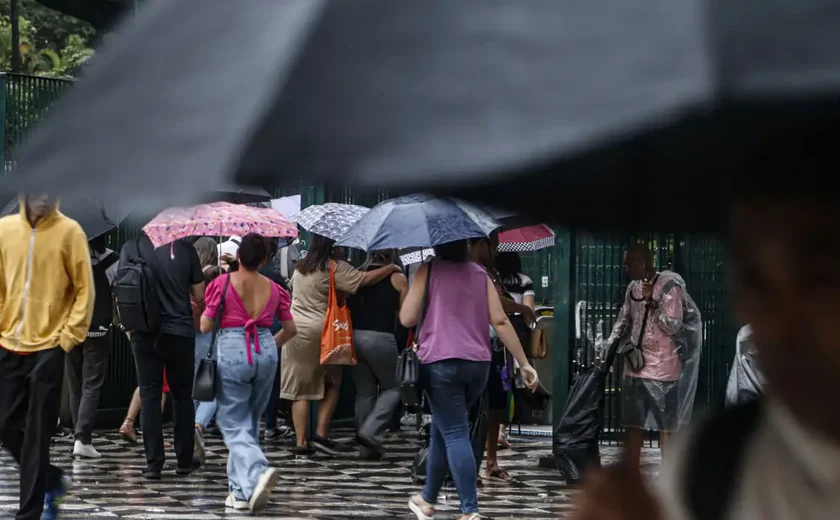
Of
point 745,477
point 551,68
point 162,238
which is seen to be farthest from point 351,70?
point 162,238

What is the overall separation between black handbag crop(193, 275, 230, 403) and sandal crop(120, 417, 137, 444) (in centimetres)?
395

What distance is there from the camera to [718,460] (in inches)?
66.4

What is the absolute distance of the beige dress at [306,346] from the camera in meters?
12.6

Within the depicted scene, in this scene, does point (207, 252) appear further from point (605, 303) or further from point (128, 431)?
point (605, 303)

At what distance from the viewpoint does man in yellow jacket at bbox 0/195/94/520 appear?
311 inches

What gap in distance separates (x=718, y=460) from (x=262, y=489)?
8063 millimetres

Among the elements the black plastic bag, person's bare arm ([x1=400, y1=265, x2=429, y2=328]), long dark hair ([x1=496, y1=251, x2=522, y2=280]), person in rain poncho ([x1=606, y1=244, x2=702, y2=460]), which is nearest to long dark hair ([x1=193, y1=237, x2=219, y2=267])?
long dark hair ([x1=496, y1=251, x2=522, y2=280])

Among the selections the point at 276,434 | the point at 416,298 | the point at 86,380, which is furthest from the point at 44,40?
the point at 416,298

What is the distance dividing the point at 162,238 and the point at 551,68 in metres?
9.74

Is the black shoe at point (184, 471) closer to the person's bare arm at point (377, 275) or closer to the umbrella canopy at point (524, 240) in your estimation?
the person's bare arm at point (377, 275)

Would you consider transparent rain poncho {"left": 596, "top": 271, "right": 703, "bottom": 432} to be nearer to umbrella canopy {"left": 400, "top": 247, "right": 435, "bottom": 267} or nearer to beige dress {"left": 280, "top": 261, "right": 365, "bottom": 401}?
beige dress {"left": 280, "top": 261, "right": 365, "bottom": 401}

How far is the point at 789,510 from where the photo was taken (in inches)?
61.4

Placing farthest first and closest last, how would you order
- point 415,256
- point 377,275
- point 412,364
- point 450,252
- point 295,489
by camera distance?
point 415,256, point 377,275, point 295,489, point 412,364, point 450,252

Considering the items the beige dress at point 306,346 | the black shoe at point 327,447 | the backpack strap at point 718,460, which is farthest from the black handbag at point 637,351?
the backpack strap at point 718,460
